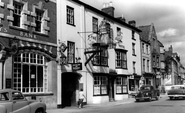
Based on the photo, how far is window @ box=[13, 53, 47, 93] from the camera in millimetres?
16203

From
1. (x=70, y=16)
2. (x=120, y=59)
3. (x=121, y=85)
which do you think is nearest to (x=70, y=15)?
(x=70, y=16)

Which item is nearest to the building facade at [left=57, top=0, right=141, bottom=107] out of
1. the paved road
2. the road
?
the paved road

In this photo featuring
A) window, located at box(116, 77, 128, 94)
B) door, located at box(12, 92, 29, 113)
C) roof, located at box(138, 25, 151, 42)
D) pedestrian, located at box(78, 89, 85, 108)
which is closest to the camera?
door, located at box(12, 92, 29, 113)

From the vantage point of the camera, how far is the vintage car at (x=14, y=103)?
10131 millimetres

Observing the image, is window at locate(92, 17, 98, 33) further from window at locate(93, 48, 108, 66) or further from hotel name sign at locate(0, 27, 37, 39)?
hotel name sign at locate(0, 27, 37, 39)

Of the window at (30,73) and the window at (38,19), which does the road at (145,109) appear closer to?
the window at (30,73)

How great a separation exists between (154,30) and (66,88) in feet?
91.9

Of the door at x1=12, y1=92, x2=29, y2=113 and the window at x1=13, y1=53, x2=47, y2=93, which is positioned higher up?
the window at x1=13, y1=53, x2=47, y2=93

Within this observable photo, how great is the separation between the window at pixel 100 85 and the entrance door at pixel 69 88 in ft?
10.4

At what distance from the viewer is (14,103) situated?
10.5 metres

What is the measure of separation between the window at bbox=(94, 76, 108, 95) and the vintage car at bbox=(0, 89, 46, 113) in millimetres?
13299

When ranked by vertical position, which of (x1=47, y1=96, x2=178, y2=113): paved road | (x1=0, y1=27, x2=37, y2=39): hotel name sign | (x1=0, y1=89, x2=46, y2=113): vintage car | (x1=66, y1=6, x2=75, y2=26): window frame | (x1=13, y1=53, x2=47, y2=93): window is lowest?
(x1=47, y1=96, x2=178, y2=113): paved road

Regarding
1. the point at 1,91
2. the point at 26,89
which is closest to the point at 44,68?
the point at 26,89

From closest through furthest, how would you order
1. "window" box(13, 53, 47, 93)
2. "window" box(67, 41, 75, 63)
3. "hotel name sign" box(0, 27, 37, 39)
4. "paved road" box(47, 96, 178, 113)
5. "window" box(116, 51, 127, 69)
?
"hotel name sign" box(0, 27, 37, 39) → "paved road" box(47, 96, 178, 113) → "window" box(13, 53, 47, 93) → "window" box(67, 41, 75, 63) → "window" box(116, 51, 127, 69)
